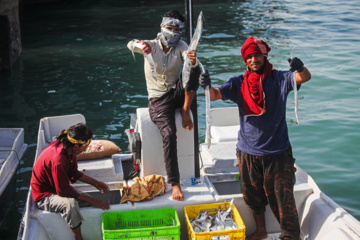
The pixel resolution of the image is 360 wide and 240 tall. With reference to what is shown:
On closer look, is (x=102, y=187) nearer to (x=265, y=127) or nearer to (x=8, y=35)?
(x=265, y=127)

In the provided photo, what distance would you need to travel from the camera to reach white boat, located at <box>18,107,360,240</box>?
451 cm

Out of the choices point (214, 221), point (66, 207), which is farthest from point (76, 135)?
point (214, 221)

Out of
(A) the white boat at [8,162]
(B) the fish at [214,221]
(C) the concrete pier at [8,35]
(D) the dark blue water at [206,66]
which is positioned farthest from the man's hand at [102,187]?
(C) the concrete pier at [8,35]

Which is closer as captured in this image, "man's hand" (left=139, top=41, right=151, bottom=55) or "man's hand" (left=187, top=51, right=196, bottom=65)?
"man's hand" (left=187, top=51, right=196, bottom=65)

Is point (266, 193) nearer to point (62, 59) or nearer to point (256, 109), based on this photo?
point (256, 109)

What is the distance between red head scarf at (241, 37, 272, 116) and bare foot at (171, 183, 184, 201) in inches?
48.1

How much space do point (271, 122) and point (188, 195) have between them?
1.38m

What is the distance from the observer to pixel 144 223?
15.3 ft

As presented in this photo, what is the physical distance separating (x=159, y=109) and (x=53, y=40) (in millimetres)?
13782

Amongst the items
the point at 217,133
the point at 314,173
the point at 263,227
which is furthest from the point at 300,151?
the point at 263,227

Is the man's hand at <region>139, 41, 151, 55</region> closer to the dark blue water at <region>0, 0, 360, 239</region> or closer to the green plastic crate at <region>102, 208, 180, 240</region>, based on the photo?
the green plastic crate at <region>102, 208, 180, 240</region>

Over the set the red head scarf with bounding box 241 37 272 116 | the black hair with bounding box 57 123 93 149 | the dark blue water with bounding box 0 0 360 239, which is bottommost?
the dark blue water with bounding box 0 0 360 239

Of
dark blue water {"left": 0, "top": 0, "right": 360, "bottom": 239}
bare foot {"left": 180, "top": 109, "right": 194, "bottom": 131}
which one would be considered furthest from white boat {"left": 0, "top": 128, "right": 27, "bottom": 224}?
bare foot {"left": 180, "top": 109, "right": 194, "bottom": 131}

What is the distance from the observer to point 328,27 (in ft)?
59.6
